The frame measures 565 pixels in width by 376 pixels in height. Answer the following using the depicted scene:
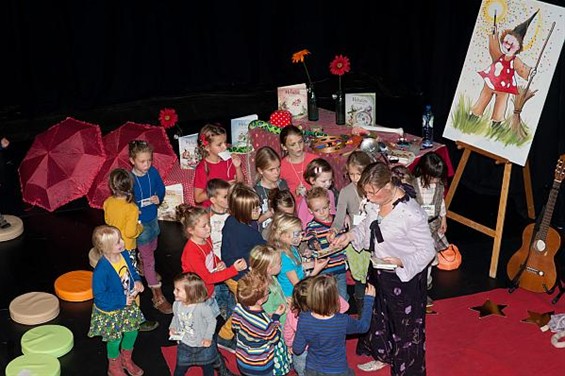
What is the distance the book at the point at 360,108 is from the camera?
782 cm

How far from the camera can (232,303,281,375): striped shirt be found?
4.76 meters

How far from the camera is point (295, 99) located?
8.08m

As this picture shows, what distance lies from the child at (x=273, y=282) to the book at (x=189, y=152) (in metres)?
3.03

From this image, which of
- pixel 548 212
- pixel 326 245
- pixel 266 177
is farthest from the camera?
pixel 548 212

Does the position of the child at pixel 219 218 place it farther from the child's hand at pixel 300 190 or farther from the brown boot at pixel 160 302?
the child's hand at pixel 300 190

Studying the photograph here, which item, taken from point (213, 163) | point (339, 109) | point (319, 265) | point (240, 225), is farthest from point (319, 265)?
point (339, 109)

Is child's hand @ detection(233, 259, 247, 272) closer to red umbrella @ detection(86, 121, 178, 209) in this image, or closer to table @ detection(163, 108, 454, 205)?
table @ detection(163, 108, 454, 205)

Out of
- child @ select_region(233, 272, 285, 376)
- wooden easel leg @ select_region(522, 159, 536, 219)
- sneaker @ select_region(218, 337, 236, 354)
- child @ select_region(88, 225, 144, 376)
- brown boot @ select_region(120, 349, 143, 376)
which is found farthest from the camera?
wooden easel leg @ select_region(522, 159, 536, 219)

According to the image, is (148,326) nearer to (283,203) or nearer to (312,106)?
(283,203)

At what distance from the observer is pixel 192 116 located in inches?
452

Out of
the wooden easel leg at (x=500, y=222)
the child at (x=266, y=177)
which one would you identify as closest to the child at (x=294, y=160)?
the child at (x=266, y=177)

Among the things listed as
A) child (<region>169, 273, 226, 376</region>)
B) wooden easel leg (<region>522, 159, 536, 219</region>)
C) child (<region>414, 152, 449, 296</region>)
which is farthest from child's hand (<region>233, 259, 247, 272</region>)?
wooden easel leg (<region>522, 159, 536, 219</region>)

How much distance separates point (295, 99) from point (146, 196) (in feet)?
7.54

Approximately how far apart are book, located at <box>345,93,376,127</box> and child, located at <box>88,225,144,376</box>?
317 cm
